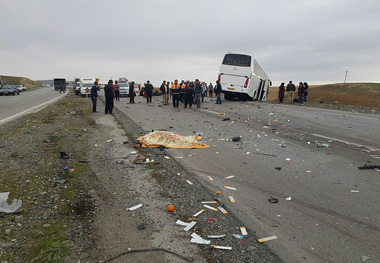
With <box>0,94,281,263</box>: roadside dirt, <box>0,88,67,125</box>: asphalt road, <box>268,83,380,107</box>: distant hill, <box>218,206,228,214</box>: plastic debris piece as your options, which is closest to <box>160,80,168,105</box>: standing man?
<box>0,88,67,125</box>: asphalt road

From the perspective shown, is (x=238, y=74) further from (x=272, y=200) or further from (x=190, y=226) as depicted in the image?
(x=190, y=226)

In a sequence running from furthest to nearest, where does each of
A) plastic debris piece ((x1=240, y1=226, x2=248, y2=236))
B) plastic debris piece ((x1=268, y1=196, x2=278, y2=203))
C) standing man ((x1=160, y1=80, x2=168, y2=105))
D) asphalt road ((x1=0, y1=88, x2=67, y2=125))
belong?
standing man ((x1=160, y1=80, x2=168, y2=105)) < asphalt road ((x1=0, y1=88, x2=67, y2=125)) < plastic debris piece ((x1=268, y1=196, x2=278, y2=203)) < plastic debris piece ((x1=240, y1=226, x2=248, y2=236))

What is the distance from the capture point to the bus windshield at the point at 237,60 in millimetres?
20406

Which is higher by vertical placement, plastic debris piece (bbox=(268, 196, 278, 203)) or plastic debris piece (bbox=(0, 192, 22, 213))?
plastic debris piece (bbox=(268, 196, 278, 203))

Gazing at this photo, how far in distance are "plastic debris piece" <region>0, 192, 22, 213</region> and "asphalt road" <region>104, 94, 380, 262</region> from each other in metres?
2.97

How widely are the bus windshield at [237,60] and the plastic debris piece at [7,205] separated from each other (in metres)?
18.8

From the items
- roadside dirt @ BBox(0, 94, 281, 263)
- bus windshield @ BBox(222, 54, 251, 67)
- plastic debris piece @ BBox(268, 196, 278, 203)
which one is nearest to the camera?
roadside dirt @ BBox(0, 94, 281, 263)

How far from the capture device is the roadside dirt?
9.45 feet

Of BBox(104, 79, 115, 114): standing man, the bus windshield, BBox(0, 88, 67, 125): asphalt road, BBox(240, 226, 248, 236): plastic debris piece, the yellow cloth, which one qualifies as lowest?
BBox(0, 88, 67, 125): asphalt road

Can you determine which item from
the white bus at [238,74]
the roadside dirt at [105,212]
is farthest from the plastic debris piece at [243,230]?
the white bus at [238,74]

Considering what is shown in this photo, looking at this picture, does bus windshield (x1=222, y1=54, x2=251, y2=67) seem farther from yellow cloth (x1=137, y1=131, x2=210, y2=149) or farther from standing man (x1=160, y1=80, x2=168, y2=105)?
yellow cloth (x1=137, y1=131, x2=210, y2=149)

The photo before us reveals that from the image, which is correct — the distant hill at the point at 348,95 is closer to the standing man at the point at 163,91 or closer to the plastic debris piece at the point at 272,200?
the standing man at the point at 163,91

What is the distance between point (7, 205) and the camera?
3.85 meters

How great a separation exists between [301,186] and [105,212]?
339 cm
